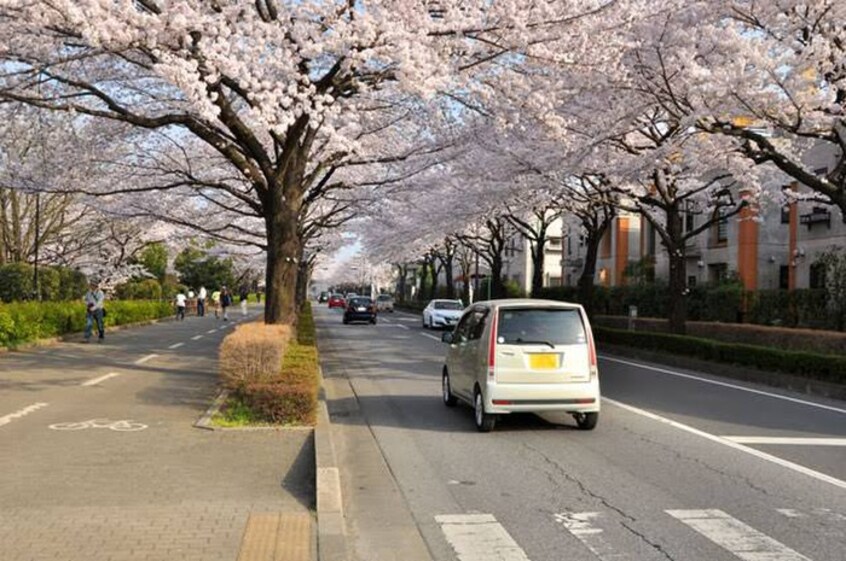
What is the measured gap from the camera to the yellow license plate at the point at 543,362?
9.60m

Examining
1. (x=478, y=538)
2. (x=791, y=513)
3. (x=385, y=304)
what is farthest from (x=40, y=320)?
(x=385, y=304)

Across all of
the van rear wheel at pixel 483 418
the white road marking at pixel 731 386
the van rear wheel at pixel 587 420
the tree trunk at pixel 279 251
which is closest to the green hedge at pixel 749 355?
the white road marking at pixel 731 386

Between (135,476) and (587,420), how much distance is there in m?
5.40

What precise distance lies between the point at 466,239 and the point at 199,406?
1479 inches

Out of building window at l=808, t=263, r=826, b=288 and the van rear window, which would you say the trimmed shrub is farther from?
building window at l=808, t=263, r=826, b=288

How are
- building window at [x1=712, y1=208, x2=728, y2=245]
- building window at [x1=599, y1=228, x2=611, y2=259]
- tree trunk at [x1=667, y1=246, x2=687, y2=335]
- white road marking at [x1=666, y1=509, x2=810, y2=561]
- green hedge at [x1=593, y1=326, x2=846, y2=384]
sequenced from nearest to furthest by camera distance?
white road marking at [x1=666, y1=509, x2=810, y2=561] → green hedge at [x1=593, y1=326, x2=846, y2=384] → tree trunk at [x1=667, y1=246, x2=687, y2=335] → building window at [x1=712, y1=208, x2=728, y2=245] → building window at [x1=599, y1=228, x2=611, y2=259]

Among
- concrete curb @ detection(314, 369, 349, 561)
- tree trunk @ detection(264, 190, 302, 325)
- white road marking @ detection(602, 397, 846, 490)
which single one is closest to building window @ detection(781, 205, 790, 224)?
white road marking @ detection(602, 397, 846, 490)

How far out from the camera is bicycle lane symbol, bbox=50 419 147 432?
930 centimetres

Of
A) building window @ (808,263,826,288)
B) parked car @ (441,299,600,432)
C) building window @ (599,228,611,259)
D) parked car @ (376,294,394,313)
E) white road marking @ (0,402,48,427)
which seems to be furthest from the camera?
parked car @ (376,294,394,313)

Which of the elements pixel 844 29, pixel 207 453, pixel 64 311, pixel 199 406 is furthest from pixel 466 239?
pixel 207 453

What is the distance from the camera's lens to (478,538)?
220 inches

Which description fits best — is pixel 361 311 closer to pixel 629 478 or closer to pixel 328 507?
pixel 629 478

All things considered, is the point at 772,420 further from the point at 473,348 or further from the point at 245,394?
the point at 245,394

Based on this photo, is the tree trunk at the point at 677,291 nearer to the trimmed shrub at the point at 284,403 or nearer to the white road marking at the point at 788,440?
the white road marking at the point at 788,440
